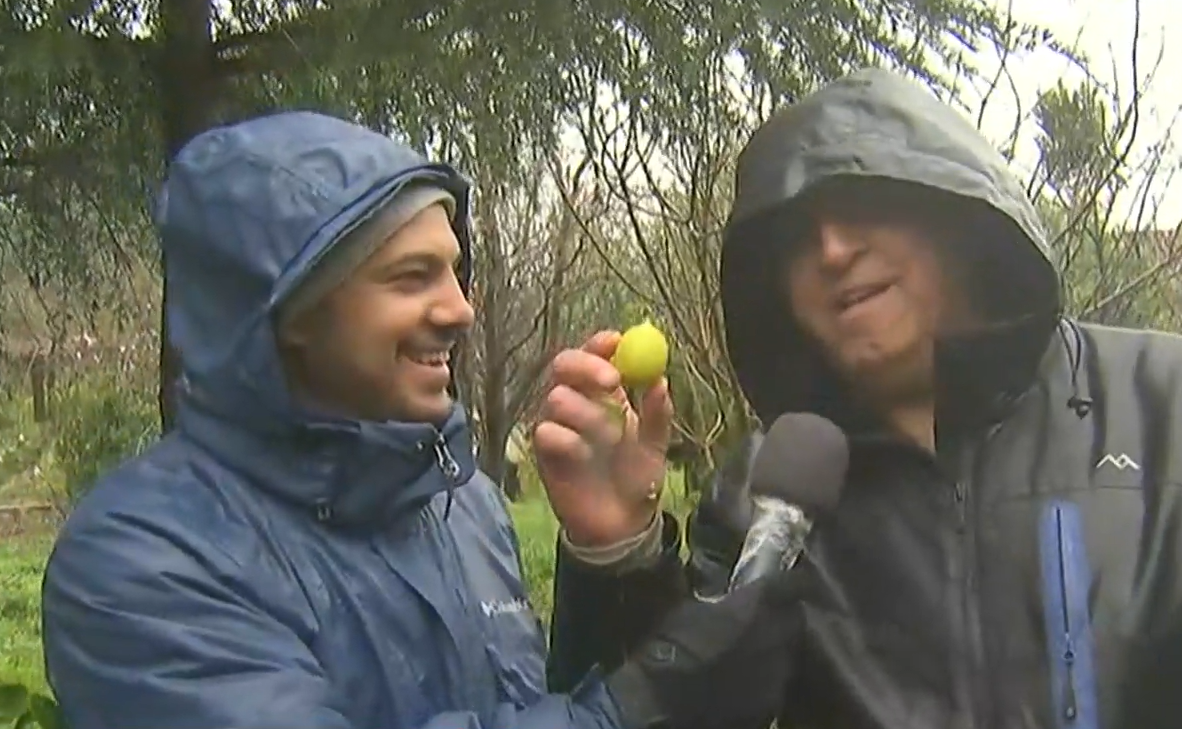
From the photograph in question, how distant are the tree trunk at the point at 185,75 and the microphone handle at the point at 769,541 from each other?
1.53 meters

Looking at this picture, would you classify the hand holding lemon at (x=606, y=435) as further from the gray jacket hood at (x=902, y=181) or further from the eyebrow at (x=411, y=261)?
the gray jacket hood at (x=902, y=181)

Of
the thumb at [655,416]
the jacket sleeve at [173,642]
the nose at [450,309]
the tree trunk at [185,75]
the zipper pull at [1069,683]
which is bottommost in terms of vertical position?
the zipper pull at [1069,683]

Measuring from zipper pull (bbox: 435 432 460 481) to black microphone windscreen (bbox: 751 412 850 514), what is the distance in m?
0.32

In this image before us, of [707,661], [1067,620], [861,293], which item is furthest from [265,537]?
[1067,620]

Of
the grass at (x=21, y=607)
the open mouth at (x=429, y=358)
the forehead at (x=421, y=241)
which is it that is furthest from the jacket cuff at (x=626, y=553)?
the grass at (x=21, y=607)

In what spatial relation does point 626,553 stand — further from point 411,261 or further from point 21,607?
point 21,607

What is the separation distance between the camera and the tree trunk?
2.79m

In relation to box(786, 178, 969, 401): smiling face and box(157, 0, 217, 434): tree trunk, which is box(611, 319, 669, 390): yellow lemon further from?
box(157, 0, 217, 434): tree trunk

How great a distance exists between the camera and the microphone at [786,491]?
158cm

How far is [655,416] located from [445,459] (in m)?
0.23

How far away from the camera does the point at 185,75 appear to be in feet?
9.22

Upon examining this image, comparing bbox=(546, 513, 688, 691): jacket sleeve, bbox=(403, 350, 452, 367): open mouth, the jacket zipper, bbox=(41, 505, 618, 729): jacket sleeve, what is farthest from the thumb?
the jacket zipper

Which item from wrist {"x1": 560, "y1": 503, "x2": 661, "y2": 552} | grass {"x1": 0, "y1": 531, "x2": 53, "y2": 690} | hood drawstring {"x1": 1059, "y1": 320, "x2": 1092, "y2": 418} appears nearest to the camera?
wrist {"x1": 560, "y1": 503, "x2": 661, "y2": 552}

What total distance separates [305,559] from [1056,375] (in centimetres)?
88
